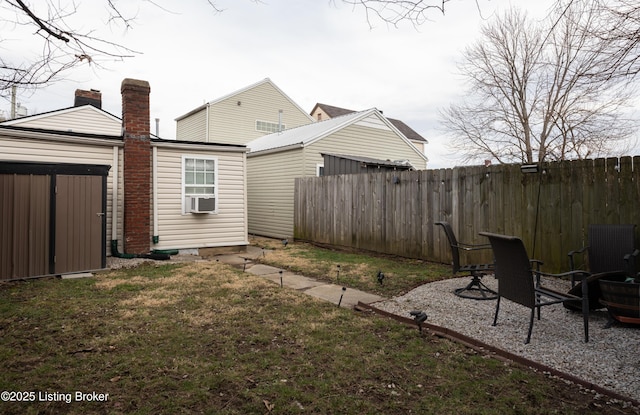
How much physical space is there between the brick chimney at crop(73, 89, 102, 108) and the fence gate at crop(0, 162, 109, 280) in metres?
10.6

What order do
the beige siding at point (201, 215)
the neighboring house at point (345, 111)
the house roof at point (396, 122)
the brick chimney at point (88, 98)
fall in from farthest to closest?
the house roof at point (396, 122)
the neighboring house at point (345, 111)
the brick chimney at point (88, 98)
the beige siding at point (201, 215)

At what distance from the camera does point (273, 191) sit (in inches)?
549

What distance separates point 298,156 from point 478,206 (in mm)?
7104

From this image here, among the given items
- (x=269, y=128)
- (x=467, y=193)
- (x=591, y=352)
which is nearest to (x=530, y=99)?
(x=467, y=193)

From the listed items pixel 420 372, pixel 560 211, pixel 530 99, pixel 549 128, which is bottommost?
pixel 420 372

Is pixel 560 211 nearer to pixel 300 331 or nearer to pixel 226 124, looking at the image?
pixel 300 331

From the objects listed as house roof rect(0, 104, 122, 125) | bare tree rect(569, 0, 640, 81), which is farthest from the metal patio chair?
house roof rect(0, 104, 122, 125)

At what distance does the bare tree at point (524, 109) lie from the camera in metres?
13.8

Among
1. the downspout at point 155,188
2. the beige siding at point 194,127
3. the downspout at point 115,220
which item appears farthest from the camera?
the beige siding at point 194,127

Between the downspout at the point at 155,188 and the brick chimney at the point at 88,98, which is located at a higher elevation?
the brick chimney at the point at 88,98

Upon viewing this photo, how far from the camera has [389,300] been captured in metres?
5.11

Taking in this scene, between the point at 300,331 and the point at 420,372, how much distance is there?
4.44 ft

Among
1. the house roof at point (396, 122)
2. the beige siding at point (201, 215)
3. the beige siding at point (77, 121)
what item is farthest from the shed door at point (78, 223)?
the house roof at point (396, 122)

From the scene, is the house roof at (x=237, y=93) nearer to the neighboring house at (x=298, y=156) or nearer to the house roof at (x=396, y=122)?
the neighboring house at (x=298, y=156)
